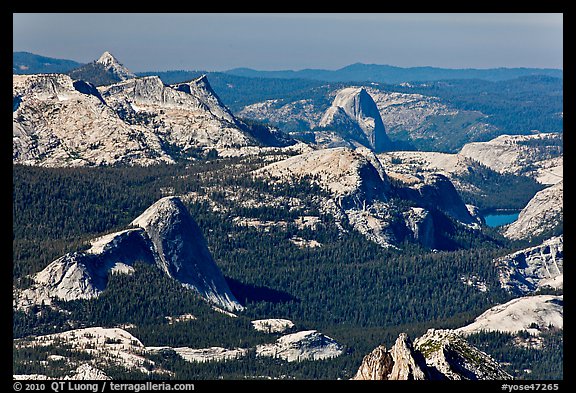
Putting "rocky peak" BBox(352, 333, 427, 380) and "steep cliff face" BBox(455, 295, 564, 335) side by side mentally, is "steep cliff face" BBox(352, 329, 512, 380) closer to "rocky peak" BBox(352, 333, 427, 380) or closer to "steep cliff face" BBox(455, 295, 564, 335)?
"rocky peak" BBox(352, 333, 427, 380)

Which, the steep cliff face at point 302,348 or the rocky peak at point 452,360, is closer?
the rocky peak at point 452,360

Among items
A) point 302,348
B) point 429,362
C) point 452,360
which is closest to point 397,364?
point 429,362

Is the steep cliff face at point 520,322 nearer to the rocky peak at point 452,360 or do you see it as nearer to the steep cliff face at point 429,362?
the steep cliff face at point 429,362

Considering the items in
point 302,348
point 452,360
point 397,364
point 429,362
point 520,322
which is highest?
point 397,364

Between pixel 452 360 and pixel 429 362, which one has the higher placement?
pixel 429 362

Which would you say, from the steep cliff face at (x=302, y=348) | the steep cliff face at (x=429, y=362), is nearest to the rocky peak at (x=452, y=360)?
the steep cliff face at (x=429, y=362)

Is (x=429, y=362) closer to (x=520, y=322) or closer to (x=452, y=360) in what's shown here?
(x=452, y=360)

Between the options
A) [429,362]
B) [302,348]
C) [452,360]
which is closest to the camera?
[429,362]

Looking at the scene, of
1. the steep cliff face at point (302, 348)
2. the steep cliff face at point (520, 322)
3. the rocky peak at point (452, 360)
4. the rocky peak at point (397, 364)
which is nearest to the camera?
the rocky peak at point (397, 364)
